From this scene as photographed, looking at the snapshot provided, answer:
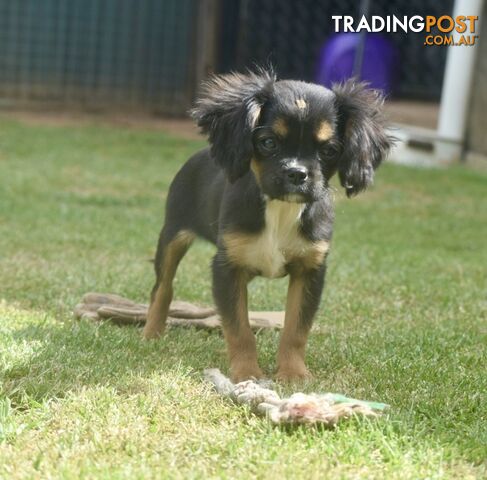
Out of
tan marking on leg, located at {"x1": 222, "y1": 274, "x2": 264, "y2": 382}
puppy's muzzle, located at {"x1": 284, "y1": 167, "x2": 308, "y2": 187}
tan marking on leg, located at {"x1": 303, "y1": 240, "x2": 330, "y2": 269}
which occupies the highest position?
puppy's muzzle, located at {"x1": 284, "y1": 167, "x2": 308, "y2": 187}

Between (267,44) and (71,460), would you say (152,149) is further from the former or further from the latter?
(71,460)

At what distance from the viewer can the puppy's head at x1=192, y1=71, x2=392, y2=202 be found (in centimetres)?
348

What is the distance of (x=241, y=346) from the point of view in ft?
12.0

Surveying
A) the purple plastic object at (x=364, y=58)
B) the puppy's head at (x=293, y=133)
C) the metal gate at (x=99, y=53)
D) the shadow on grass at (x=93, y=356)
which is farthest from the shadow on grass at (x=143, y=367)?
the metal gate at (x=99, y=53)

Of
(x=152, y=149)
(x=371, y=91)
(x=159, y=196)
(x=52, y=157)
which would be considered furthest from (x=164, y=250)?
(x=152, y=149)

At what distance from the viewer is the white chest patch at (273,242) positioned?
3703 millimetres

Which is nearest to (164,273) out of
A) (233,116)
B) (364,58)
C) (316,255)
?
(316,255)

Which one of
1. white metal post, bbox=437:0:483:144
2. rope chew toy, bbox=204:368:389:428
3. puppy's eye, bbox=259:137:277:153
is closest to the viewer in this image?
rope chew toy, bbox=204:368:389:428

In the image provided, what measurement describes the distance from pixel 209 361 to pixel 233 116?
1.02 metres

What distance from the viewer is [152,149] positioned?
39.3 ft

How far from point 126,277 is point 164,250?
1.27 m

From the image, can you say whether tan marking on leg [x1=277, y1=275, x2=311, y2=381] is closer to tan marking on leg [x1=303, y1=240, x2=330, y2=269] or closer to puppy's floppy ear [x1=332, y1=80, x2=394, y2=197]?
tan marking on leg [x1=303, y1=240, x2=330, y2=269]

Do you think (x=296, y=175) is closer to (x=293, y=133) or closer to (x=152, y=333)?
(x=293, y=133)

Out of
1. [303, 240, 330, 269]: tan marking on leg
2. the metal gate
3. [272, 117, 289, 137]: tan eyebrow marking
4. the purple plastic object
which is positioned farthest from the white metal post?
[272, 117, 289, 137]: tan eyebrow marking
